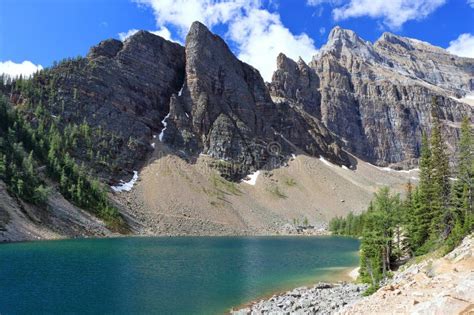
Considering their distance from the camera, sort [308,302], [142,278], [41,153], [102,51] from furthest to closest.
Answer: [102,51] → [41,153] → [142,278] → [308,302]

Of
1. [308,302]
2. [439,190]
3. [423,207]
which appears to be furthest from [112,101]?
[308,302]

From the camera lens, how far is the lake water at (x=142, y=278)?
35625 millimetres

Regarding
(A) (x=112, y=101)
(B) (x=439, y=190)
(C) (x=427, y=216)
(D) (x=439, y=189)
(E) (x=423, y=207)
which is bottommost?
(C) (x=427, y=216)

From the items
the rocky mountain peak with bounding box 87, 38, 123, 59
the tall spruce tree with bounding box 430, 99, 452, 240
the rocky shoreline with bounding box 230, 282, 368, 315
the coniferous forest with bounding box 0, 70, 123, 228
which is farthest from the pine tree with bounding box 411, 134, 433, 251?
the rocky mountain peak with bounding box 87, 38, 123, 59

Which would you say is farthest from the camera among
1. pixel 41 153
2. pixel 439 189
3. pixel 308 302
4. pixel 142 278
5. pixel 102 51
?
pixel 102 51

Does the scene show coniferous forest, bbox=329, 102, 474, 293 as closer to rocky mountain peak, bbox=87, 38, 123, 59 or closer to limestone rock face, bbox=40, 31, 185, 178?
limestone rock face, bbox=40, 31, 185, 178

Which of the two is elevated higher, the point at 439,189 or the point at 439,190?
the point at 439,189

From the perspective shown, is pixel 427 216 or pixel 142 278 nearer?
pixel 142 278

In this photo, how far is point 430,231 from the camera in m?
49.9

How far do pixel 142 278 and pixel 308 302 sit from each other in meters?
21.9

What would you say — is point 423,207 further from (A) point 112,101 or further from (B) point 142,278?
(A) point 112,101

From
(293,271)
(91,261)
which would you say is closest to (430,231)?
(293,271)

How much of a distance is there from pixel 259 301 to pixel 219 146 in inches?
6215

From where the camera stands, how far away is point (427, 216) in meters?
51.4
